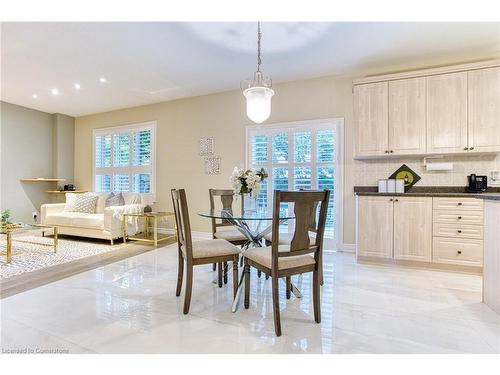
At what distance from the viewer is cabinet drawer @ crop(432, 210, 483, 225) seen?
120 inches

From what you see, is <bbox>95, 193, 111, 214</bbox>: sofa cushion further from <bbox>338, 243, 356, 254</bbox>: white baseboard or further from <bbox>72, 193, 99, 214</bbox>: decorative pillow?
<bbox>338, 243, 356, 254</bbox>: white baseboard

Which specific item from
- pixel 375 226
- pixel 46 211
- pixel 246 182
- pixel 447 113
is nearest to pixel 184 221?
pixel 246 182

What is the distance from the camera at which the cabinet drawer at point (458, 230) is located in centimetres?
306

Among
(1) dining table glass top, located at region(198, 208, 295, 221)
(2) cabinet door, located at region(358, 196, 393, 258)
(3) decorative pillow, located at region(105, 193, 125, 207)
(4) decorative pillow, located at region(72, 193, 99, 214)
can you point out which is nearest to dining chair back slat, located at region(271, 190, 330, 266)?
(1) dining table glass top, located at region(198, 208, 295, 221)

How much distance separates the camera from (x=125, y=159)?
591 cm

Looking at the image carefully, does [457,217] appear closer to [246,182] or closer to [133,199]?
[246,182]

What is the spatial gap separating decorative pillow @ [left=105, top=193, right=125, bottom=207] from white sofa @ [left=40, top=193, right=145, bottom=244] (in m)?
0.07

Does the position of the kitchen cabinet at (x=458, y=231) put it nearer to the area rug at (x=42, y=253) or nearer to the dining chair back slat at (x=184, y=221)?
the dining chair back slat at (x=184, y=221)

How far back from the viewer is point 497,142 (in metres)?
3.18

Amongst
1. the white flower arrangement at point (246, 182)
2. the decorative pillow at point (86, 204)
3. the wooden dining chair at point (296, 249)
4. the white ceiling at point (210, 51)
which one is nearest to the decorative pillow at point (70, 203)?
the decorative pillow at point (86, 204)

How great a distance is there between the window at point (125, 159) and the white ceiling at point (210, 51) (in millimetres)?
1217
